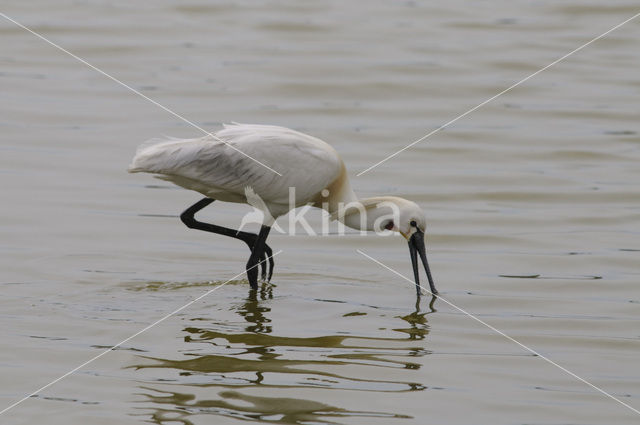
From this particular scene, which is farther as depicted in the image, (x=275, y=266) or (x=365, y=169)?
(x=365, y=169)

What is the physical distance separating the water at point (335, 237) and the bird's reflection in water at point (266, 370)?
0.02 m

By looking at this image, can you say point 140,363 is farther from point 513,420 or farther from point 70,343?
point 513,420

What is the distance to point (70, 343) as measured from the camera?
23.6 ft

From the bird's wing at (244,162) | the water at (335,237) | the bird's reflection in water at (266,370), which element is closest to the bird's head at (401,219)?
the water at (335,237)

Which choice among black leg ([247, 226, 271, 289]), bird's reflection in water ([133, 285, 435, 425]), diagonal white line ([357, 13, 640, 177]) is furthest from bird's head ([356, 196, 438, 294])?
diagonal white line ([357, 13, 640, 177])

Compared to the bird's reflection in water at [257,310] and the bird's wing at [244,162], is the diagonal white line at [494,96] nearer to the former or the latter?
the bird's wing at [244,162]

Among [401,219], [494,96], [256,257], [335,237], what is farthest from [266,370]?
[494,96]

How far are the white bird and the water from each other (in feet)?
1.45

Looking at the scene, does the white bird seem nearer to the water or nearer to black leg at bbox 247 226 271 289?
black leg at bbox 247 226 271 289

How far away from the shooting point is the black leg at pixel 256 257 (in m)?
8.67

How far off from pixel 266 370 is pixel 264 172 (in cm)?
218

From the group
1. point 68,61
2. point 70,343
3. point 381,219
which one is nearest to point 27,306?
point 70,343

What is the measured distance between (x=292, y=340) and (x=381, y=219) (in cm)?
182

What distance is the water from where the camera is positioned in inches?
262
